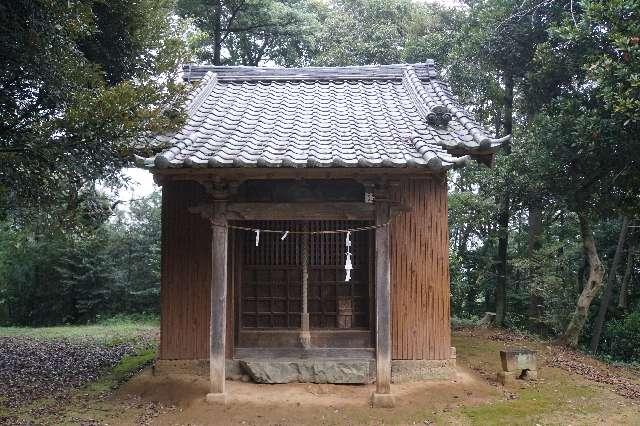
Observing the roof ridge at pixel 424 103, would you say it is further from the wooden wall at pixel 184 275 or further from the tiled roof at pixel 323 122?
the wooden wall at pixel 184 275

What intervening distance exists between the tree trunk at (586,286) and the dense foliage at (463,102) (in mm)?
34

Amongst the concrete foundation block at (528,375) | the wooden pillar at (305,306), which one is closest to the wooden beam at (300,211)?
the wooden pillar at (305,306)

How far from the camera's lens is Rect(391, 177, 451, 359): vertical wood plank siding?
910 cm

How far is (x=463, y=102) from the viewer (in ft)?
57.9

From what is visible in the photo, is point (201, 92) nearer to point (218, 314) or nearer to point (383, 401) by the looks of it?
point (218, 314)

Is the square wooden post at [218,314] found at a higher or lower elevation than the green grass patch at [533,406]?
higher

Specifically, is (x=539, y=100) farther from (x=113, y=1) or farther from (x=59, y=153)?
(x=59, y=153)

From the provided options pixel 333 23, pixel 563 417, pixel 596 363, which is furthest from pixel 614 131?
pixel 333 23

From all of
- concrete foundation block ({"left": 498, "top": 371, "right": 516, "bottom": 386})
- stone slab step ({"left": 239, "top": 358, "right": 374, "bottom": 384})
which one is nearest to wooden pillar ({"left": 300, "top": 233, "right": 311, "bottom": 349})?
stone slab step ({"left": 239, "top": 358, "right": 374, "bottom": 384})

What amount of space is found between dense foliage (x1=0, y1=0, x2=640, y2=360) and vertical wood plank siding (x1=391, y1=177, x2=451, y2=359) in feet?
12.5

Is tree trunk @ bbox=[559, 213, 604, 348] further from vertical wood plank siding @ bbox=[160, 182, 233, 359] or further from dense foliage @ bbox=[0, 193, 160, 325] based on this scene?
dense foliage @ bbox=[0, 193, 160, 325]

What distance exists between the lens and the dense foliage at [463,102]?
753cm

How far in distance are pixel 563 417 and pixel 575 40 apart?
25.9 ft

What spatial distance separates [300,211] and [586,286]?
892cm
